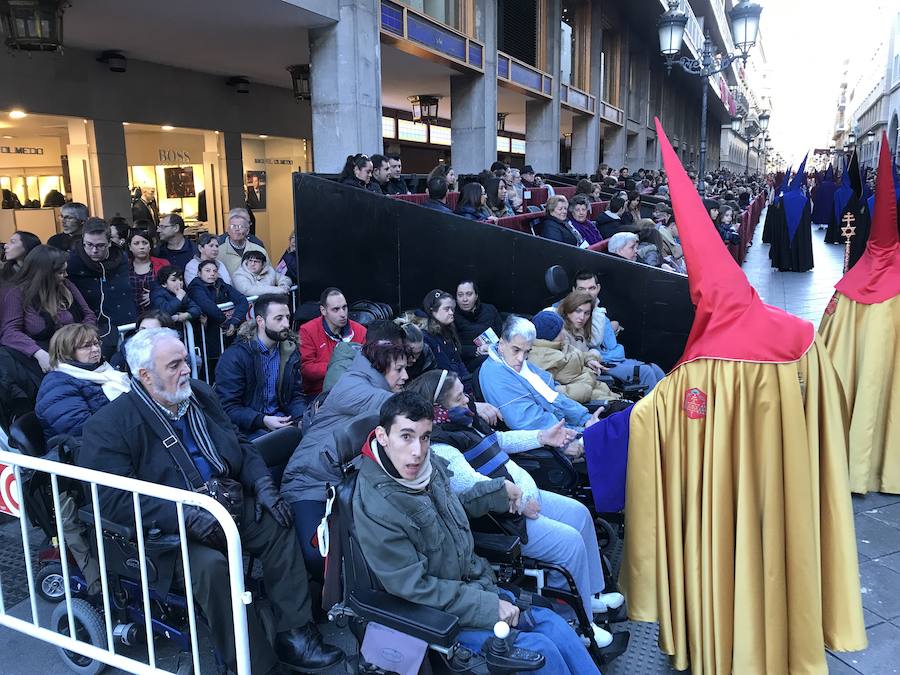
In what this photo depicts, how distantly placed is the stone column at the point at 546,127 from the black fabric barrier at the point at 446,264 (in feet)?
40.3

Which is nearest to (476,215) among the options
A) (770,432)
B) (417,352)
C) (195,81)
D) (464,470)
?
(417,352)

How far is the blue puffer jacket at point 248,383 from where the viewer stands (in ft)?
14.8

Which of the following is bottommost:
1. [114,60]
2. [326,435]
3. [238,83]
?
[326,435]

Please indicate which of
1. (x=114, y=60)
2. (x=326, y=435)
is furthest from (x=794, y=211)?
(x=326, y=435)

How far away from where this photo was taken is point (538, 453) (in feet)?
13.5

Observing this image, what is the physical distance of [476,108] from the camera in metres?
14.6

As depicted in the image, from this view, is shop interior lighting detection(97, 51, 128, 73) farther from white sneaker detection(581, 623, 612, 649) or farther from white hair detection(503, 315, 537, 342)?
white sneaker detection(581, 623, 612, 649)

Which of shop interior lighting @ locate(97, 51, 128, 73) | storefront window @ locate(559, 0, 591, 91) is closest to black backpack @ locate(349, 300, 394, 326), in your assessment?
shop interior lighting @ locate(97, 51, 128, 73)

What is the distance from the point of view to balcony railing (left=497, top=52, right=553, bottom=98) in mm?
15460

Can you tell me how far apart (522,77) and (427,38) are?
208 inches

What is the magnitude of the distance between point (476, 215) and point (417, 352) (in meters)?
3.83

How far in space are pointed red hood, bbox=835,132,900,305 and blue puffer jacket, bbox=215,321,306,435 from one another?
4.32m

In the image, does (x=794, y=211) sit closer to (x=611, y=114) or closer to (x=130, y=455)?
(x=611, y=114)

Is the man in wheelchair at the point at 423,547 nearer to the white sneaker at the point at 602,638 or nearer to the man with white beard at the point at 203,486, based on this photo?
the white sneaker at the point at 602,638
